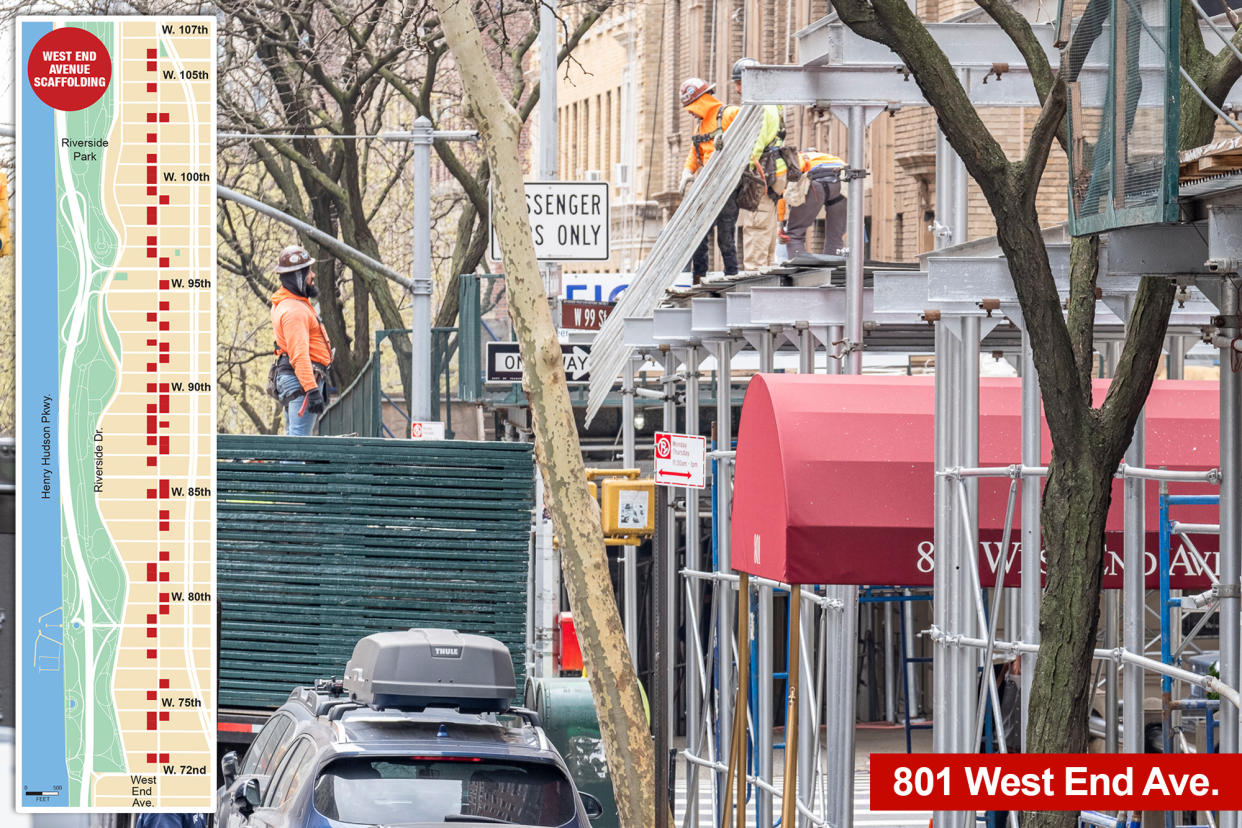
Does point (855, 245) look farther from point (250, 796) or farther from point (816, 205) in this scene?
point (816, 205)

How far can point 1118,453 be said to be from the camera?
6.31 meters

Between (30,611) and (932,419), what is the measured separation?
620 centimetres

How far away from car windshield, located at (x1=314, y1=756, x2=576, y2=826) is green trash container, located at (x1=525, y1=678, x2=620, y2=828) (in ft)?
14.8

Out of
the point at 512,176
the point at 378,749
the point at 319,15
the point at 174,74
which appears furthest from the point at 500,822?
the point at 319,15

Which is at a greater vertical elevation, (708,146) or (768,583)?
(708,146)

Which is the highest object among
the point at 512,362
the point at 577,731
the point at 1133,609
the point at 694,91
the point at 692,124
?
the point at 692,124

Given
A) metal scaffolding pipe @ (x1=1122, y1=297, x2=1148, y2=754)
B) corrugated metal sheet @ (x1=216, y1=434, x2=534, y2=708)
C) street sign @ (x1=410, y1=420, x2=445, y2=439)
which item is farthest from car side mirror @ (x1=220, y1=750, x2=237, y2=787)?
street sign @ (x1=410, y1=420, x2=445, y2=439)

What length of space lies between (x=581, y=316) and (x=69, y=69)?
12316 mm

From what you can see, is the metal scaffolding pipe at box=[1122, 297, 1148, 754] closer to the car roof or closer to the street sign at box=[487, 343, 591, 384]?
the car roof

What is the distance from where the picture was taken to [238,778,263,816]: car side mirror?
1066cm

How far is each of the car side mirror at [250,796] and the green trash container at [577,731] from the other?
158 inches

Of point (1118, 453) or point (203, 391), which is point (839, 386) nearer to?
point (1118, 453)

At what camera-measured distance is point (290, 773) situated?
10406 millimetres

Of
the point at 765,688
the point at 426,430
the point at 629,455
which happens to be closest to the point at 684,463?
the point at 765,688
